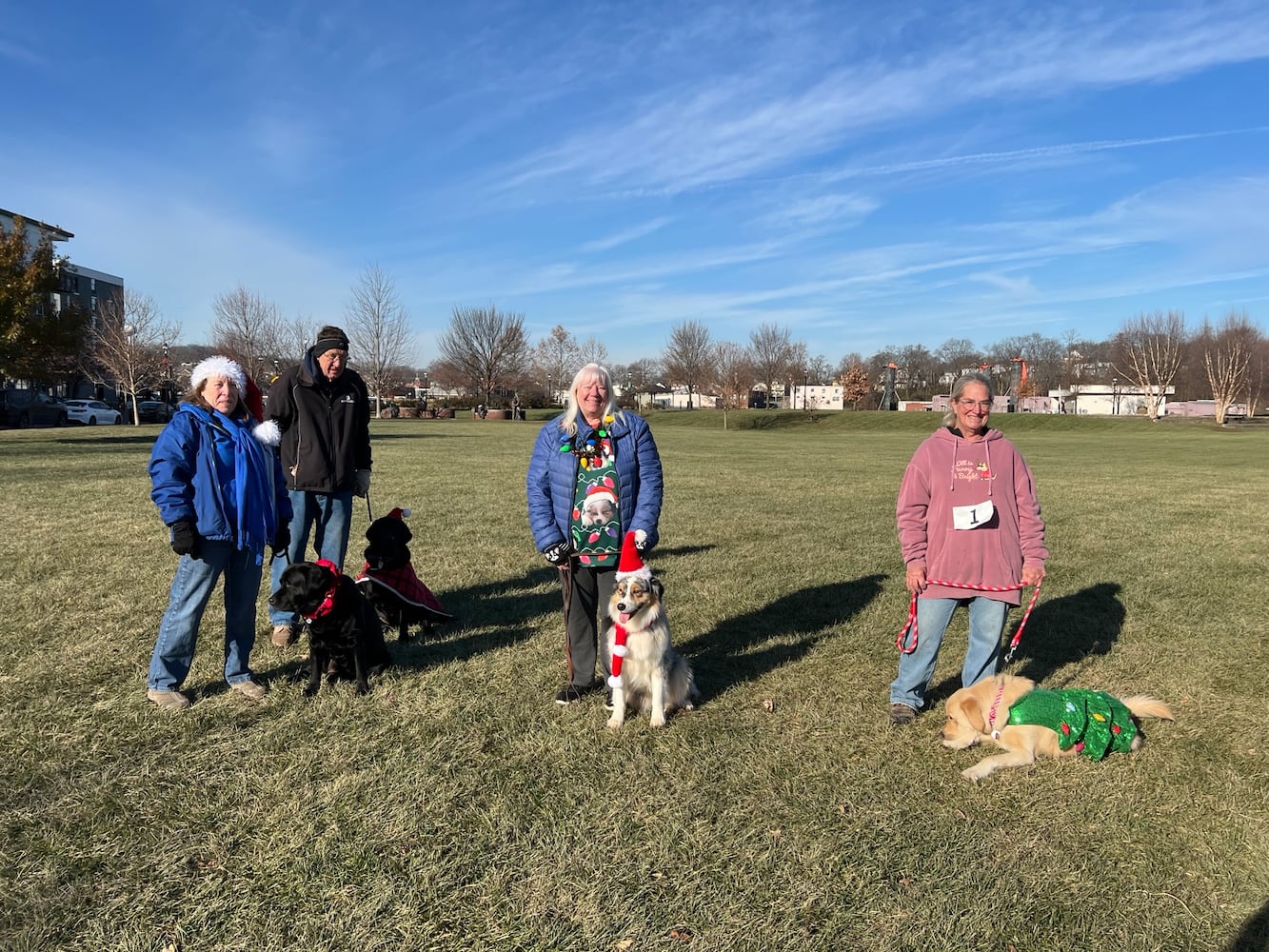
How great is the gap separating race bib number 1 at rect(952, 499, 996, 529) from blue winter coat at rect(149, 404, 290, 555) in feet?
14.0

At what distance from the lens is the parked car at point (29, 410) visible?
34.3 metres

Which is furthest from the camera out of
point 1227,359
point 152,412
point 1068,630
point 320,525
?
point 1227,359

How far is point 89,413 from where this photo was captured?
120 feet

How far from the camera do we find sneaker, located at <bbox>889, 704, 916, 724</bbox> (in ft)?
15.0

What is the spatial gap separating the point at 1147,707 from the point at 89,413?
4435 cm

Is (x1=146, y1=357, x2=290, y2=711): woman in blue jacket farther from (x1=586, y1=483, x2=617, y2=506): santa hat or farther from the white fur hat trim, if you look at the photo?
(x1=586, y1=483, x2=617, y2=506): santa hat

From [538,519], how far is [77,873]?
2.70m

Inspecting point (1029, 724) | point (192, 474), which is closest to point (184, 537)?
point (192, 474)

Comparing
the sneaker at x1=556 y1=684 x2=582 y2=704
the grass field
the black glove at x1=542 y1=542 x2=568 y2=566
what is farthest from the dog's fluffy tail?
the black glove at x1=542 y1=542 x2=568 y2=566

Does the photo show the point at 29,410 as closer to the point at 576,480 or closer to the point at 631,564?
the point at 576,480

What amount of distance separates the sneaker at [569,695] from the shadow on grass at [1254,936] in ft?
10.9

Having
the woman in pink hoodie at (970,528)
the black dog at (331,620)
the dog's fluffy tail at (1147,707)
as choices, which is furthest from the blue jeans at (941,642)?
the black dog at (331,620)

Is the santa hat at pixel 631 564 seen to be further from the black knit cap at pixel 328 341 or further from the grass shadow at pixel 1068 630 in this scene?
the grass shadow at pixel 1068 630

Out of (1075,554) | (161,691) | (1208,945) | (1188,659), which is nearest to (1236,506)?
(1075,554)
